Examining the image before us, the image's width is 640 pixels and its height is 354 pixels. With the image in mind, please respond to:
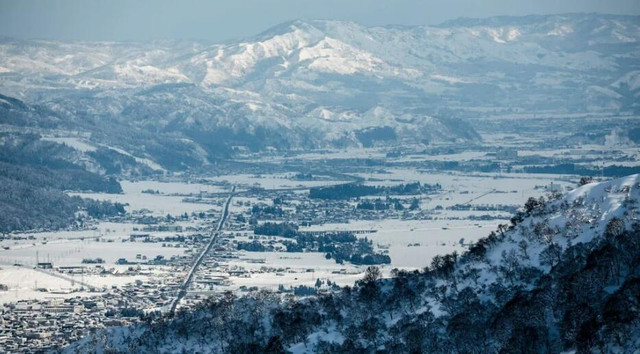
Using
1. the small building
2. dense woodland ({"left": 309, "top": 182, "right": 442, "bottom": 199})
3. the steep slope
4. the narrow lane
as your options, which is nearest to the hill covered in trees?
the narrow lane

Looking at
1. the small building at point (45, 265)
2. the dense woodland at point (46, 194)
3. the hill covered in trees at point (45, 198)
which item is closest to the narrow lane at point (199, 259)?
the small building at point (45, 265)

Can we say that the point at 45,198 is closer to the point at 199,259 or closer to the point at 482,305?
the point at 199,259

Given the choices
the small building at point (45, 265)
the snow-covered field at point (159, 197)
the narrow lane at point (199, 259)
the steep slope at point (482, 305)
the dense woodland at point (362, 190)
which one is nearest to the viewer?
the steep slope at point (482, 305)

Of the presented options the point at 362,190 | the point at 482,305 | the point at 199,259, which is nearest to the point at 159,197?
the point at 362,190

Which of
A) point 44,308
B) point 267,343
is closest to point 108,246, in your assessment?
point 44,308

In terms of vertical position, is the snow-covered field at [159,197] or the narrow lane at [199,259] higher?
the snow-covered field at [159,197]

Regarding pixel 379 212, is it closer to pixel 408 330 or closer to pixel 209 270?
pixel 209 270

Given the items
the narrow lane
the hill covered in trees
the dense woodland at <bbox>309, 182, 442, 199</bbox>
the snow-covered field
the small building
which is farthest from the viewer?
the dense woodland at <bbox>309, 182, 442, 199</bbox>

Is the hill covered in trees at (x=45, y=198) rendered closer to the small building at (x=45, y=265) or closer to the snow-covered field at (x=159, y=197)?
the snow-covered field at (x=159, y=197)

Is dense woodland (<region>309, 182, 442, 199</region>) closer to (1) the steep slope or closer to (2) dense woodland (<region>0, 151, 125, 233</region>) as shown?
(2) dense woodland (<region>0, 151, 125, 233</region>)

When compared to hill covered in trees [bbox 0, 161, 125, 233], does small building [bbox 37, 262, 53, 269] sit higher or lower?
lower
